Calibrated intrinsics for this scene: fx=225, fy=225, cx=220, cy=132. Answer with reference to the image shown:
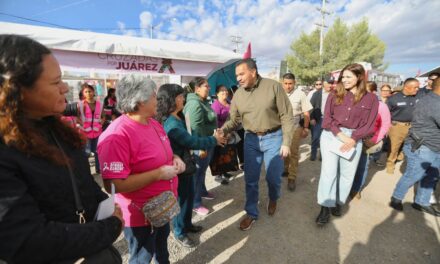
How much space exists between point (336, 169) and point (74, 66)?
4.27 metres

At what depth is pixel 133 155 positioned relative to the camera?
1438mm

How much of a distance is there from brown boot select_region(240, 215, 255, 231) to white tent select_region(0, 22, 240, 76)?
3.19 m

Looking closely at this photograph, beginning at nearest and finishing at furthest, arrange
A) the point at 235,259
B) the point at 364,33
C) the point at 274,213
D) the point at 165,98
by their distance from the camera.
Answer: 1. the point at 165,98
2. the point at 235,259
3. the point at 274,213
4. the point at 364,33

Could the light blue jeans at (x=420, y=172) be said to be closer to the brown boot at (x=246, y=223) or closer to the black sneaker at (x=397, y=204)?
the black sneaker at (x=397, y=204)

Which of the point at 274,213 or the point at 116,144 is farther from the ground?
the point at 116,144

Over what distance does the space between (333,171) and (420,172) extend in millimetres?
1358

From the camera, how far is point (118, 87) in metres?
1.55

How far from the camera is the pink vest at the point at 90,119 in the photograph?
438cm

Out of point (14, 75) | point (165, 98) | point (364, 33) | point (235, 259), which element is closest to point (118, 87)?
point (165, 98)

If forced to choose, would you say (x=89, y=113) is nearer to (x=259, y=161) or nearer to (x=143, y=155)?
(x=259, y=161)

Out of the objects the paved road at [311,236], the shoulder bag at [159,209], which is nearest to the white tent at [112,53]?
the paved road at [311,236]

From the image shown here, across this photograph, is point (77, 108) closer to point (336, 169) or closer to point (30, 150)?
point (30, 150)

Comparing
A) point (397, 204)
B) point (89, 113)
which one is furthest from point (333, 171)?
point (89, 113)

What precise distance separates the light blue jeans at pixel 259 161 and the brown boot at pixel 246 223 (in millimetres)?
48
